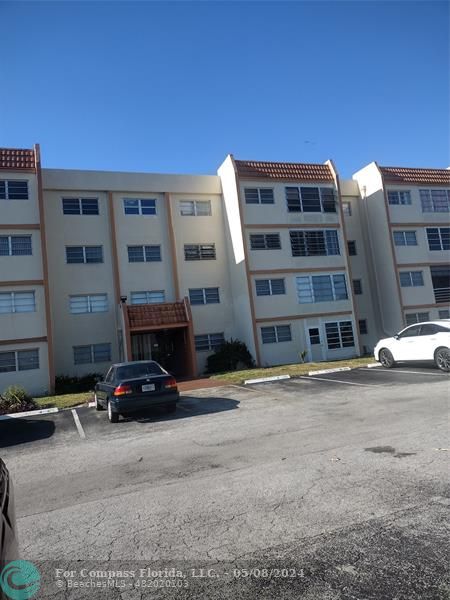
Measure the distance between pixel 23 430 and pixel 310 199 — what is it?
865 inches

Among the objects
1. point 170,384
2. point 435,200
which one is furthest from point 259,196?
point 170,384

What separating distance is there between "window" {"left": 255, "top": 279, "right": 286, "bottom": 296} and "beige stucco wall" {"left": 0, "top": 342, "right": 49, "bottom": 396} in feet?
40.2

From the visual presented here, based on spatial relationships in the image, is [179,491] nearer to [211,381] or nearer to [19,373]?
[211,381]

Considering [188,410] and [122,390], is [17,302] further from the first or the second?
[188,410]

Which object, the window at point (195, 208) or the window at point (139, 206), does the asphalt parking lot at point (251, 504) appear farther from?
the window at point (195, 208)

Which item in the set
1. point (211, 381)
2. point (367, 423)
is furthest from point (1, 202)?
point (367, 423)

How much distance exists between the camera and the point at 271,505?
4.62 metres

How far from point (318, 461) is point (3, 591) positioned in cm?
490

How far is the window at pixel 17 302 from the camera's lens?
21.9 meters

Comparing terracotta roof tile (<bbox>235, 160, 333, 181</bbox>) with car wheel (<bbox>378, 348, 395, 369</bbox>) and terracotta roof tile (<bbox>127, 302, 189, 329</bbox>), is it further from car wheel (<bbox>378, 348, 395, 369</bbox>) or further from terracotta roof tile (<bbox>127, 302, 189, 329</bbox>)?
car wheel (<bbox>378, 348, 395, 369</bbox>)

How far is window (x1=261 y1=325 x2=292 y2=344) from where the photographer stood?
25.7 metres

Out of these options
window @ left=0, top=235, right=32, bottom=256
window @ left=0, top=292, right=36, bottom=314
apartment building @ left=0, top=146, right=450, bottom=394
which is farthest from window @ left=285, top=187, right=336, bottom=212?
window @ left=0, top=292, right=36, bottom=314

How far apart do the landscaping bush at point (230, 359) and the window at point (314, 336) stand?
407 cm

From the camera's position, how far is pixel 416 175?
30469mm
